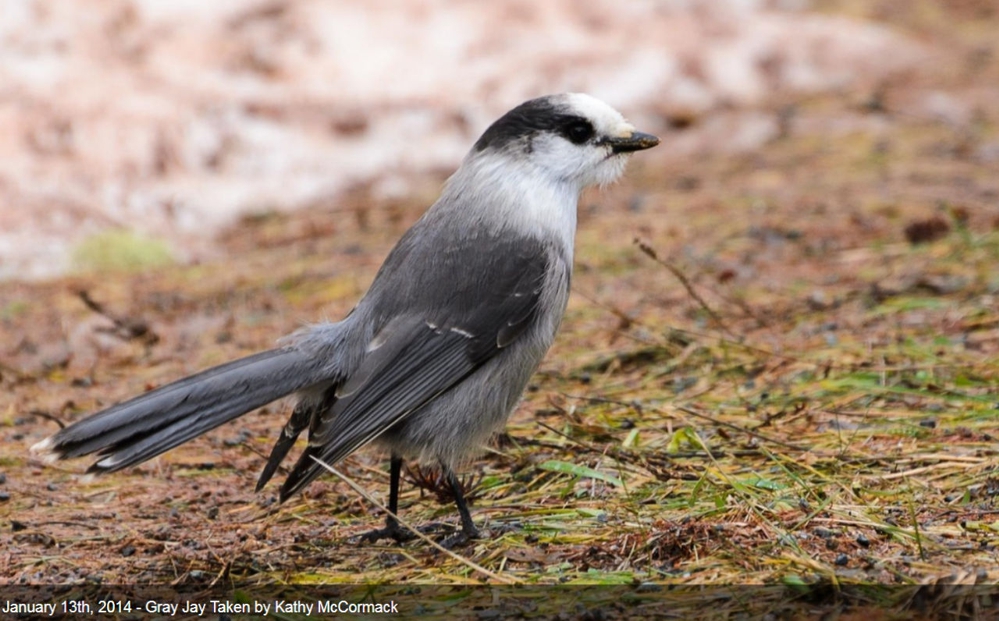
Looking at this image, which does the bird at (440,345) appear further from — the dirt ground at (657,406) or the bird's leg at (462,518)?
the dirt ground at (657,406)

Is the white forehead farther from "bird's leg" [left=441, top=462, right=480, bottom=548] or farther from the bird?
"bird's leg" [left=441, top=462, right=480, bottom=548]

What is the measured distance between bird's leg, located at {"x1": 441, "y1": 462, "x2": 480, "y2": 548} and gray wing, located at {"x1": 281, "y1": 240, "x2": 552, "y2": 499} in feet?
0.83

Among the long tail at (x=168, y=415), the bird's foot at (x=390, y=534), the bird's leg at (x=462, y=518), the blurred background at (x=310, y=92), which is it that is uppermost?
the blurred background at (x=310, y=92)

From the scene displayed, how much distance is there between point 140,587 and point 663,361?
2.65m

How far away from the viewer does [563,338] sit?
594 cm

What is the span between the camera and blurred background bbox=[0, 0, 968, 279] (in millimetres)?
8664

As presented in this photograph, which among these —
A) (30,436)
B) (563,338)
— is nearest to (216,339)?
(30,436)

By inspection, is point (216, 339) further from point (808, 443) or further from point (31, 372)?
point (808, 443)

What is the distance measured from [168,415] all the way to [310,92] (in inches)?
255

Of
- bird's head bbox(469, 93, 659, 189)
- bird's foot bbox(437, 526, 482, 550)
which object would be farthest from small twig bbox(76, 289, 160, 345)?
bird's foot bbox(437, 526, 482, 550)

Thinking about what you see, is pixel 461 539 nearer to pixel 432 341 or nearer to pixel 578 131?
pixel 432 341

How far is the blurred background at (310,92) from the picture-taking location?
28.4ft

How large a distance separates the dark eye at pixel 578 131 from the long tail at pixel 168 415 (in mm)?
1415

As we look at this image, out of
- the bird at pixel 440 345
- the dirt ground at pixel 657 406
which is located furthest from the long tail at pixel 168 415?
the dirt ground at pixel 657 406
